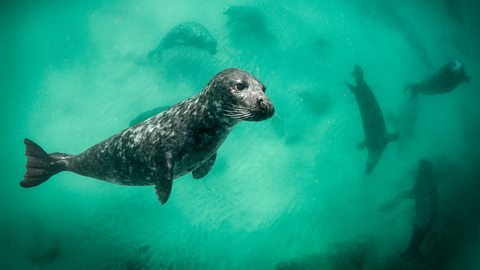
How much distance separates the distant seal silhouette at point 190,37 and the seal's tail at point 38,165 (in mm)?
13946

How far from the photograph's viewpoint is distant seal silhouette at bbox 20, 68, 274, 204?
109 inches

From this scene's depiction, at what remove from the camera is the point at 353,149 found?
62.6 feet

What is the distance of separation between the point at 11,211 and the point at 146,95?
11.9m

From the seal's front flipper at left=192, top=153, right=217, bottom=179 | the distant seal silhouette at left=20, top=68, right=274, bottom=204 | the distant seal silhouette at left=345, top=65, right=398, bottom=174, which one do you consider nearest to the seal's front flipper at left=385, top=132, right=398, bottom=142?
the distant seal silhouette at left=345, top=65, right=398, bottom=174

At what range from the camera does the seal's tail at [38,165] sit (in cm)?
465

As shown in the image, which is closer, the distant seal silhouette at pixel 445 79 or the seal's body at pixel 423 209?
the seal's body at pixel 423 209

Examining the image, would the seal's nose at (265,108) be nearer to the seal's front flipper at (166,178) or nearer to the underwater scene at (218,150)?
the underwater scene at (218,150)

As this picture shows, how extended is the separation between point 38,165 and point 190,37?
14.2m

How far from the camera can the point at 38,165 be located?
187 inches

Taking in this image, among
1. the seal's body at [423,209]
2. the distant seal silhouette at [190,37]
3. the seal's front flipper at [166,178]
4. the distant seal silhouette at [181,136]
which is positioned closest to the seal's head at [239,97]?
the distant seal silhouette at [181,136]

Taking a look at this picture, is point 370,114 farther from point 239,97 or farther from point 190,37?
point 190,37

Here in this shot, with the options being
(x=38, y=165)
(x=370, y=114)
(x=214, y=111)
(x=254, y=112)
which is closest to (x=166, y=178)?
(x=214, y=111)

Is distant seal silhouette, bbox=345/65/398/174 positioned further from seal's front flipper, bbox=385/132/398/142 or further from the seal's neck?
the seal's neck

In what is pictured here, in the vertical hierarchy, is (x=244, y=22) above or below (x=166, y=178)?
above
